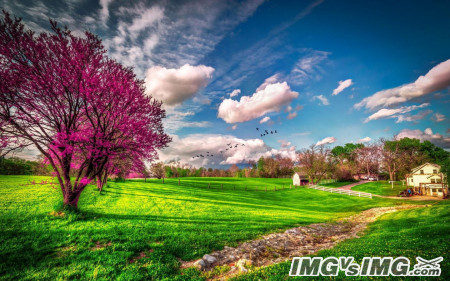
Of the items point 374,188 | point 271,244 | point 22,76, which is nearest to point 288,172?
point 374,188

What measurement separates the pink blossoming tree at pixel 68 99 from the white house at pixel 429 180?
6120cm

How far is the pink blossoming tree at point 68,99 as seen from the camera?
10.6 m

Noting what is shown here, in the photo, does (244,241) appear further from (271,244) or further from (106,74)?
(106,74)

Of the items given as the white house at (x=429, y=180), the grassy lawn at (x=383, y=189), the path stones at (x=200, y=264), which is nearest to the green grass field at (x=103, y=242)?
the path stones at (x=200, y=264)

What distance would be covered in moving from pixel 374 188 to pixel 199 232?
67639 millimetres

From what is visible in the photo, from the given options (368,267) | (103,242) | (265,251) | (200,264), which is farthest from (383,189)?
(103,242)

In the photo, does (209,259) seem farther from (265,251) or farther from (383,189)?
(383,189)

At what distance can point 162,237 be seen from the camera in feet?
33.9

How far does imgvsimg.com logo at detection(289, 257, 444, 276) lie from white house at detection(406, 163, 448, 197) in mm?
52572

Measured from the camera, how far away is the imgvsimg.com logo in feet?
18.4

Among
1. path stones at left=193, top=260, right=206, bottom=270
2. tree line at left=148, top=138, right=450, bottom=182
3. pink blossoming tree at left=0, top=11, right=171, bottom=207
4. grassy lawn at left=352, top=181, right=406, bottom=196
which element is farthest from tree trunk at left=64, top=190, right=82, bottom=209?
grassy lawn at left=352, top=181, right=406, bottom=196

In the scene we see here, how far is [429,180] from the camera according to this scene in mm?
49250

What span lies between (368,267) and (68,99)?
59.1 feet

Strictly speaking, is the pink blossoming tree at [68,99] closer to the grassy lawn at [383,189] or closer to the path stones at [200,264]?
the path stones at [200,264]
